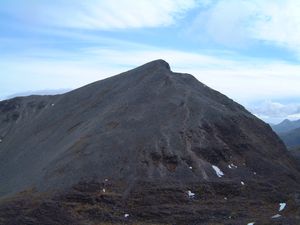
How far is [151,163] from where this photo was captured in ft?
179

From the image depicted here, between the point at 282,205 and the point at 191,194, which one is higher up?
the point at 191,194

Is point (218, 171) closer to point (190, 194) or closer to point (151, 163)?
point (190, 194)

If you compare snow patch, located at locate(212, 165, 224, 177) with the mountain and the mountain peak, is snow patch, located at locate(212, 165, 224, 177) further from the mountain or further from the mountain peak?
the mountain peak

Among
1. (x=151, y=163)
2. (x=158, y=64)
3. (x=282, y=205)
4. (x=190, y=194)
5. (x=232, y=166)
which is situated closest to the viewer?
(x=282, y=205)

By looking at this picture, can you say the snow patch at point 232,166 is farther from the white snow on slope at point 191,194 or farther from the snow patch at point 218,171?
the white snow on slope at point 191,194

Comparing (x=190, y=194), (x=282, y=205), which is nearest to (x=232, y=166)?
(x=282, y=205)

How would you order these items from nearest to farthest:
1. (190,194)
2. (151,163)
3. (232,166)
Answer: (190,194) → (151,163) → (232,166)

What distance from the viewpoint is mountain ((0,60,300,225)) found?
4625cm

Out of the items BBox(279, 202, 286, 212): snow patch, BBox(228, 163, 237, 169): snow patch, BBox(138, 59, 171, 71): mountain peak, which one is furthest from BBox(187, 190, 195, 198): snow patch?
BBox(138, 59, 171, 71): mountain peak

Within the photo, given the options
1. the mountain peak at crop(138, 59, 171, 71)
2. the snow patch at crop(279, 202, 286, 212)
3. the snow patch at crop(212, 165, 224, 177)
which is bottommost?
the snow patch at crop(279, 202, 286, 212)

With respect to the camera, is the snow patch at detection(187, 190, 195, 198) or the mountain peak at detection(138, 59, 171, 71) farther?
the mountain peak at detection(138, 59, 171, 71)

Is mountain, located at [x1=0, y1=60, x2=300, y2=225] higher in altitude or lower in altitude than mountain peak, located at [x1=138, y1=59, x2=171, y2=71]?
lower

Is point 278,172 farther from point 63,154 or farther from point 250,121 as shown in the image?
point 63,154

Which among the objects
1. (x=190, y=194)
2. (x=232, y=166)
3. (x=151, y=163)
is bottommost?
(x=190, y=194)
